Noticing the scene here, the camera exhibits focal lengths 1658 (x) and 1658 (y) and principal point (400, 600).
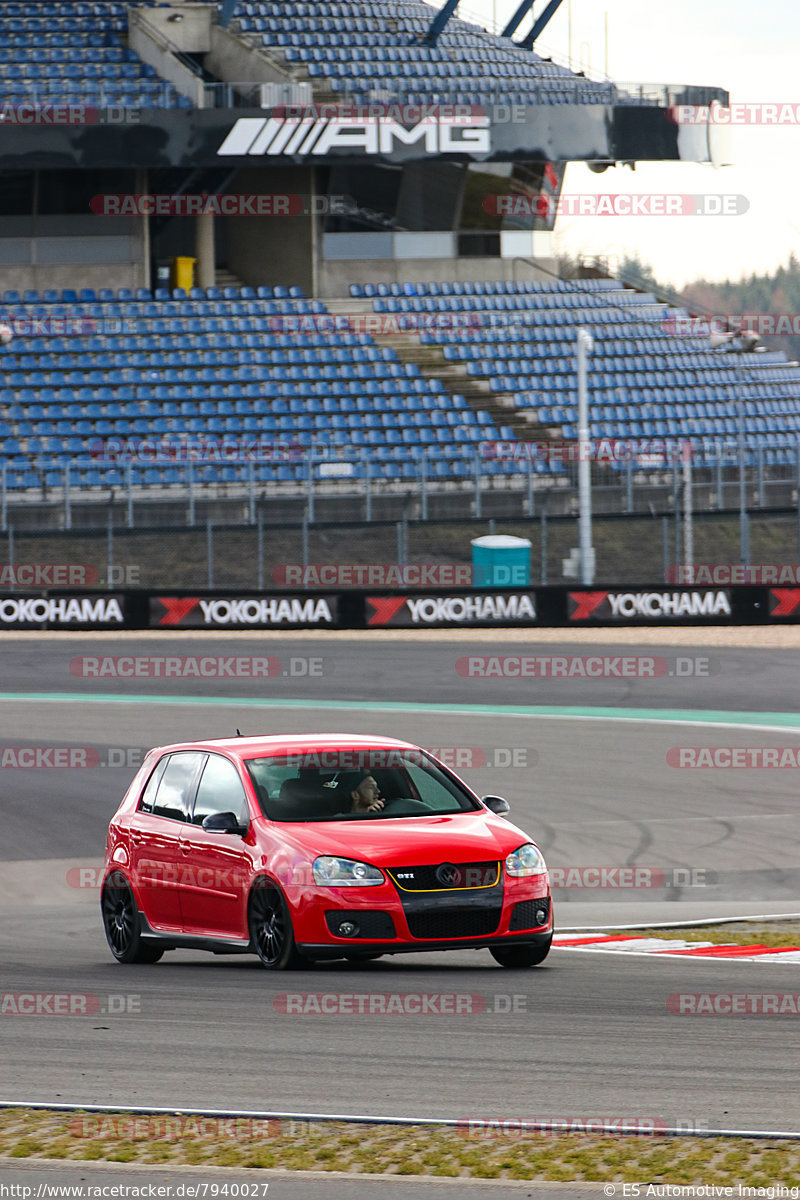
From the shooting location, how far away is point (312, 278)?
42.0 m

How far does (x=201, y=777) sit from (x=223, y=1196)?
4.56m

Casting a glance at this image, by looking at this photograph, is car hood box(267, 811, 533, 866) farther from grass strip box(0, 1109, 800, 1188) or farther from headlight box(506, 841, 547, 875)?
grass strip box(0, 1109, 800, 1188)

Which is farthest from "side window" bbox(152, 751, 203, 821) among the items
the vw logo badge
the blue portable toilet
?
the blue portable toilet

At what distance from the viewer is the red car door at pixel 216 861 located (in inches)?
335

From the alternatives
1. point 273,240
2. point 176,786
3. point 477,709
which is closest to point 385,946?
point 176,786

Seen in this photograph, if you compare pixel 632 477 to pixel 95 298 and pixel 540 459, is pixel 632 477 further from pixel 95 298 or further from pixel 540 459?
pixel 95 298

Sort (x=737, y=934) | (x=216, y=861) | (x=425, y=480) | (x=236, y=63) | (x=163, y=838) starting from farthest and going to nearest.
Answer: (x=236, y=63) → (x=425, y=480) → (x=737, y=934) → (x=163, y=838) → (x=216, y=861)

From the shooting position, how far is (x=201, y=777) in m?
9.14

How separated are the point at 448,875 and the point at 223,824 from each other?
4.01ft

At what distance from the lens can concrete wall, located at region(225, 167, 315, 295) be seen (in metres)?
42.1

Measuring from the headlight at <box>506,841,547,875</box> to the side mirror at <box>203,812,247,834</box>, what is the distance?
1379 mm

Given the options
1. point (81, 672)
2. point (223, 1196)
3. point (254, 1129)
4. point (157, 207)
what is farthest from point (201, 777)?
point (157, 207)

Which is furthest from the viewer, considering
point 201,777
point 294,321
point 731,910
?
point 294,321

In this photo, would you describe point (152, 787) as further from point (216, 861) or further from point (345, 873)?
point (345, 873)
